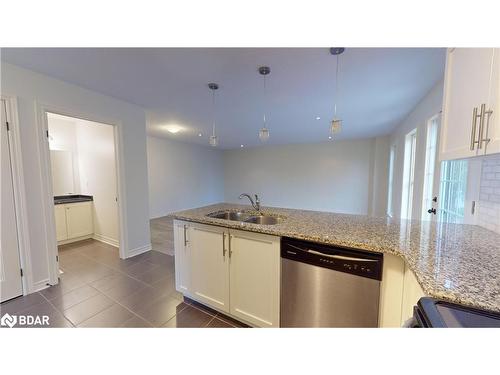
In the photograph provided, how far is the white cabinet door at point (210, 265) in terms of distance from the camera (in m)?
1.60

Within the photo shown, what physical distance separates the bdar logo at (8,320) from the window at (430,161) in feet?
14.8

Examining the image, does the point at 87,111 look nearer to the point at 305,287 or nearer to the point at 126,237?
the point at 126,237

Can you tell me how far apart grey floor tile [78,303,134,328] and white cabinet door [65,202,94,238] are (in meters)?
2.55

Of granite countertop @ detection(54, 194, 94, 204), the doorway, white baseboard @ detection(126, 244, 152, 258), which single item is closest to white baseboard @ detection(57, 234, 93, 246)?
the doorway

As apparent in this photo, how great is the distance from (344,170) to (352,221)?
495 centimetres

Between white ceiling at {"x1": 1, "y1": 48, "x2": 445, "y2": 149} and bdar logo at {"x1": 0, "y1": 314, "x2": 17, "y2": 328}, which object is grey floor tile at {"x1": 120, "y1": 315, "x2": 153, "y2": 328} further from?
white ceiling at {"x1": 1, "y1": 48, "x2": 445, "y2": 149}

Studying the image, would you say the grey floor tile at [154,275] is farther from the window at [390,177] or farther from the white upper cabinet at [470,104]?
the window at [390,177]

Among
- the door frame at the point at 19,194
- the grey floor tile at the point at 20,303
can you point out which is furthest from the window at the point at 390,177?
the door frame at the point at 19,194

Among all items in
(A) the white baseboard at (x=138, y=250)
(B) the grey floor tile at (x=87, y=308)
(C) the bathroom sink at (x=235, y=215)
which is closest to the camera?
(B) the grey floor tile at (x=87, y=308)

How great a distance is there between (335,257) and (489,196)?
3.97 ft

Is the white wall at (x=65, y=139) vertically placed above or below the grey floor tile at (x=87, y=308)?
above

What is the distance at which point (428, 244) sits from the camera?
1.07 meters

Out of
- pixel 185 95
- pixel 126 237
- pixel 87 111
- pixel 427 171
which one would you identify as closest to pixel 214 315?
pixel 126 237
